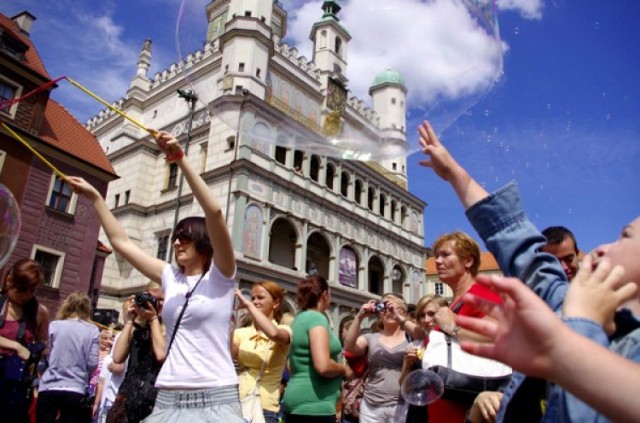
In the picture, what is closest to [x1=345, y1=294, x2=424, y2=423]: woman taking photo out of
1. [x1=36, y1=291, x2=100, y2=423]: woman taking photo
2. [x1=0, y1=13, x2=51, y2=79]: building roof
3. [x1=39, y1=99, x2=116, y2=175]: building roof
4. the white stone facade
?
[x1=36, y1=291, x2=100, y2=423]: woman taking photo

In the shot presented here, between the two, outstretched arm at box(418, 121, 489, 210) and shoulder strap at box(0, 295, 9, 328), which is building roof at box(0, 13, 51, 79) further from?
outstretched arm at box(418, 121, 489, 210)

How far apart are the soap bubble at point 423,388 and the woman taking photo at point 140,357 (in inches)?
81.7

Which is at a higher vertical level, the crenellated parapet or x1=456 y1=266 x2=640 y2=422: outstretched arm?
the crenellated parapet

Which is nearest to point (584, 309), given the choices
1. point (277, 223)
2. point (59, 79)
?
point (59, 79)

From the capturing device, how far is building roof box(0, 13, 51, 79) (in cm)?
1980

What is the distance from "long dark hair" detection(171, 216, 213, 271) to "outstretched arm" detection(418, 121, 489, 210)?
1.49 m

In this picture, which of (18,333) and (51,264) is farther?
(51,264)

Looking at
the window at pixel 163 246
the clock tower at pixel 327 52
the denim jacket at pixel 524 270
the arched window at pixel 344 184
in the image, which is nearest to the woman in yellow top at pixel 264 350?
the denim jacket at pixel 524 270

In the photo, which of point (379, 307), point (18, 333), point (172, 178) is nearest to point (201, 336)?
point (379, 307)

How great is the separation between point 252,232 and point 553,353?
23481 mm

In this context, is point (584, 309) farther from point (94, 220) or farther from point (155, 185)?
point (155, 185)

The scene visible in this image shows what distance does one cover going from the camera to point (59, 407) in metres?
4.63

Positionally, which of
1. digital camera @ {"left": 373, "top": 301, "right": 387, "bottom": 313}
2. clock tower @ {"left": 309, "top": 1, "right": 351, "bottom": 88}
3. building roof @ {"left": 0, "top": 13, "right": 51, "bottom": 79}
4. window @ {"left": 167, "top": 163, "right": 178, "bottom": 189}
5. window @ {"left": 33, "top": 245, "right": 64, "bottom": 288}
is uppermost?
clock tower @ {"left": 309, "top": 1, "right": 351, "bottom": 88}

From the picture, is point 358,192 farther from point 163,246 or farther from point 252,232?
point 163,246
